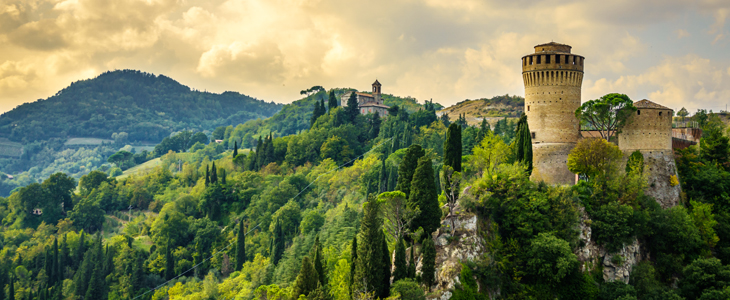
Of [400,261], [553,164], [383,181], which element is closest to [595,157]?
[553,164]

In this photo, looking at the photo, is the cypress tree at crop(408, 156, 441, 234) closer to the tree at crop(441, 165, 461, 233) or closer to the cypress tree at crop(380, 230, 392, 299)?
the tree at crop(441, 165, 461, 233)

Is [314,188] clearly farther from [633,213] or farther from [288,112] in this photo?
[288,112]

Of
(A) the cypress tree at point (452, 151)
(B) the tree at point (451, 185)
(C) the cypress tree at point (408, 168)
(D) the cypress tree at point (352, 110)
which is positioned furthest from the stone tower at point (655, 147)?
(D) the cypress tree at point (352, 110)

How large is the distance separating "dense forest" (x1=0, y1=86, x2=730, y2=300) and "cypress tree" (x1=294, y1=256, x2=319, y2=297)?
0.09 m

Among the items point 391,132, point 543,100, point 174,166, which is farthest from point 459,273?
point 174,166

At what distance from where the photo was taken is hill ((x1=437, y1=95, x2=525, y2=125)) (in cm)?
11969

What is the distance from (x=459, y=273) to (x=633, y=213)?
14.7 meters

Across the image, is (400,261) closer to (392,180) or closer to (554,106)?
(554,106)

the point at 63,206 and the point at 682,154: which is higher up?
the point at 682,154

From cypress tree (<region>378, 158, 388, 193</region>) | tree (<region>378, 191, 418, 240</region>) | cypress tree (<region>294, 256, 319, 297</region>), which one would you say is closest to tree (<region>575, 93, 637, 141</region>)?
tree (<region>378, 191, 418, 240</region>)

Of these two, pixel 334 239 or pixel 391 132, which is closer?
pixel 334 239

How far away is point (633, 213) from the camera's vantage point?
4284 centimetres

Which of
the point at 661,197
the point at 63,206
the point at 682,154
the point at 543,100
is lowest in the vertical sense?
the point at 63,206

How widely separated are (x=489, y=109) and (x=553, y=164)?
79.9 meters
